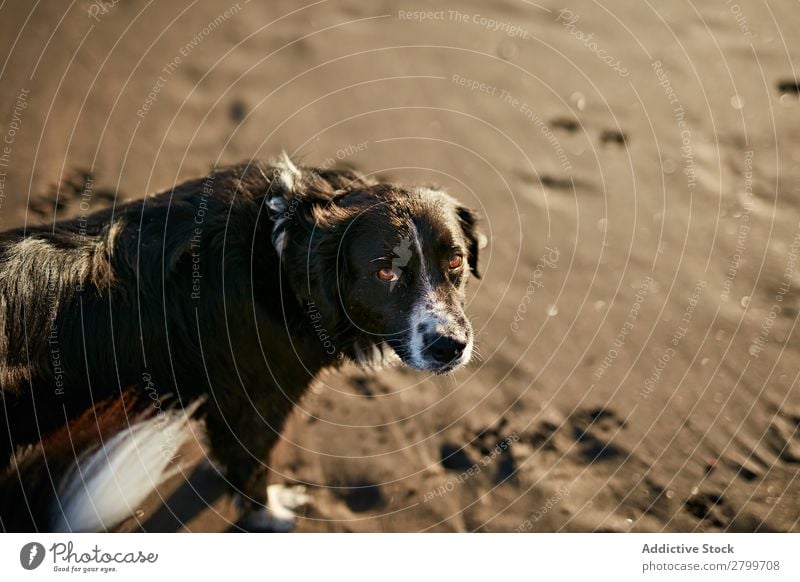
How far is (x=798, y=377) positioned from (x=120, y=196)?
19.3 ft

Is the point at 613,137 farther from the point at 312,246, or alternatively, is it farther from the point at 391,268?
the point at 312,246

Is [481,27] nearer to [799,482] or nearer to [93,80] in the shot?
[93,80]

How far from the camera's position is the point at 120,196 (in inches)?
225

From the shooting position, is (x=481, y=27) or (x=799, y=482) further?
(x=481, y=27)

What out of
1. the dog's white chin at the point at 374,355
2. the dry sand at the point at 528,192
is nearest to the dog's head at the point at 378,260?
the dog's white chin at the point at 374,355

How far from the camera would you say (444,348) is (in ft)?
12.5

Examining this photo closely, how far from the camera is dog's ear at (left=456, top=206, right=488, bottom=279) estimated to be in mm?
4304

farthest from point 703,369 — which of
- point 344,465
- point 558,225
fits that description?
point 344,465

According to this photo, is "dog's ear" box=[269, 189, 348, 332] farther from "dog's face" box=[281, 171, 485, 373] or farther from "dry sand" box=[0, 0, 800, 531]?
"dry sand" box=[0, 0, 800, 531]

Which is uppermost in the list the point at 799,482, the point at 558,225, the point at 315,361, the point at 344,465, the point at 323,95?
the point at 323,95

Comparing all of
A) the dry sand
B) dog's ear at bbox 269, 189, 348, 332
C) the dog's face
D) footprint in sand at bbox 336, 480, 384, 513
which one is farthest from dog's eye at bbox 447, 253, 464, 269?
footprint in sand at bbox 336, 480, 384, 513

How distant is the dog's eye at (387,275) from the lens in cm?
379

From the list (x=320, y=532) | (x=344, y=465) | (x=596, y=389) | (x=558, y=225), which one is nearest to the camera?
(x=320, y=532)

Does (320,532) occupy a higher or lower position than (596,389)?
lower
